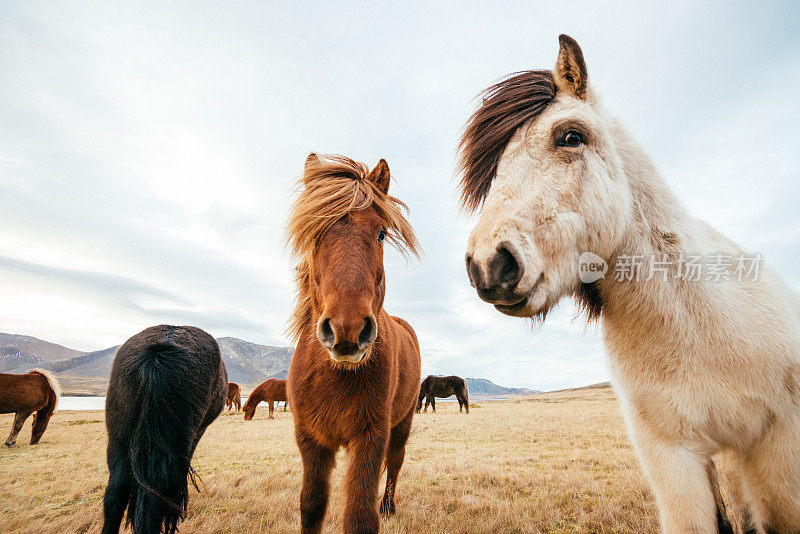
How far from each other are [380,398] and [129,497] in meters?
2.37

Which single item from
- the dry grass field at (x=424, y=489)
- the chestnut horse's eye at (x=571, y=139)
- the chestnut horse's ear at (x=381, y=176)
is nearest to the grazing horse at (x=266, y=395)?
the dry grass field at (x=424, y=489)

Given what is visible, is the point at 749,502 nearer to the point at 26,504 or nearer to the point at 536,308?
the point at 536,308

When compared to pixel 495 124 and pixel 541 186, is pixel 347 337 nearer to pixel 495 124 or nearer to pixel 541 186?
pixel 541 186

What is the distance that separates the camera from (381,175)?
3.21 meters

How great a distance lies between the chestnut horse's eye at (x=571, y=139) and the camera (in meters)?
1.94

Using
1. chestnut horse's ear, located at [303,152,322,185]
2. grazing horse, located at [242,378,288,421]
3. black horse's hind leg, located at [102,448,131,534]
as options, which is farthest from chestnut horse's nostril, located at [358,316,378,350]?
grazing horse, located at [242,378,288,421]

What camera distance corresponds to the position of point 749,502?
2.01 m

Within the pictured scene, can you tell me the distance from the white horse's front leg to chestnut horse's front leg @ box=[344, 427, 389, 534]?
1751mm

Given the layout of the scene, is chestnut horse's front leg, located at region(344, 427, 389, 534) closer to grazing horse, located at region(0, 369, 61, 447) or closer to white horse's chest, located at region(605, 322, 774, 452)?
white horse's chest, located at region(605, 322, 774, 452)

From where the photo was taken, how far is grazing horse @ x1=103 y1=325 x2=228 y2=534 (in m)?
2.81

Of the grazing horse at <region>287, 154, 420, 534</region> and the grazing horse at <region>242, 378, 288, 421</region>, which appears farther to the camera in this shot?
the grazing horse at <region>242, 378, 288, 421</region>

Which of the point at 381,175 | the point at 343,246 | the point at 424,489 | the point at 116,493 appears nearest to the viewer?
the point at 343,246

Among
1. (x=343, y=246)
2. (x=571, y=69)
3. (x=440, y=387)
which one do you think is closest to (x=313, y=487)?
(x=343, y=246)

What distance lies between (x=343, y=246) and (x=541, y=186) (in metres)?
1.35
